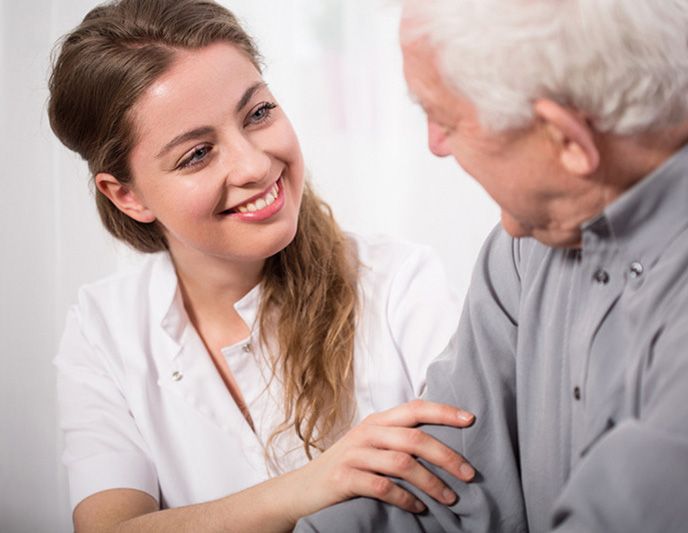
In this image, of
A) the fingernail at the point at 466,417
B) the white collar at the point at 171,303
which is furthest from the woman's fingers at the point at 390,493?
the white collar at the point at 171,303

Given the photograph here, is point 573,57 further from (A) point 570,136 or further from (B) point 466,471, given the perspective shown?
(B) point 466,471

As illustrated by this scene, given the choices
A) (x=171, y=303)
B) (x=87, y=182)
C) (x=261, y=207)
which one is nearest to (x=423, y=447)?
(x=261, y=207)

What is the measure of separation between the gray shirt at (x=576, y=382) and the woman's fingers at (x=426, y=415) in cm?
2

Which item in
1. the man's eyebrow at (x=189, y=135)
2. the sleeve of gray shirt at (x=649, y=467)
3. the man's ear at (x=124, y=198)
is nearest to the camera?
the sleeve of gray shirt at (x=649, y=467)

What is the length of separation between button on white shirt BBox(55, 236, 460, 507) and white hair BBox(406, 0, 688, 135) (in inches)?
33.8

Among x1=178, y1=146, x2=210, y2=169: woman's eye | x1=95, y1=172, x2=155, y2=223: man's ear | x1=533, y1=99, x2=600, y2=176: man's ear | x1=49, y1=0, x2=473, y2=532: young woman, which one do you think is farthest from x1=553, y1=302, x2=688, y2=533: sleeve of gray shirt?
x1=95, y1=172, x2=155, y2=223: man's ear

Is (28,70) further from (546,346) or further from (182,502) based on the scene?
(546,346)

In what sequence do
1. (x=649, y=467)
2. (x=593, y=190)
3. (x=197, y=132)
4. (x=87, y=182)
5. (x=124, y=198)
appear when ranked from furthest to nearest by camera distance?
1. (x=87, y=182)
2. (x=124, y=198)
3. (x=197, y=132)
4. (x=593, y=190)
5. (x=649, y=467)

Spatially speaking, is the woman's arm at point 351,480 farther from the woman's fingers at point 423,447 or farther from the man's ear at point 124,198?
the man's ear at point 124,198

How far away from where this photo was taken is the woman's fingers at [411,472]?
130 cm

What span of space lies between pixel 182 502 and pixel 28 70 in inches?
49.9

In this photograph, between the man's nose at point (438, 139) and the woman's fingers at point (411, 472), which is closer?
the man's nose at point (438, 139)

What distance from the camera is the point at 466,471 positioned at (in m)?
1.30

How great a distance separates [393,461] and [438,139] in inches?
19.3
